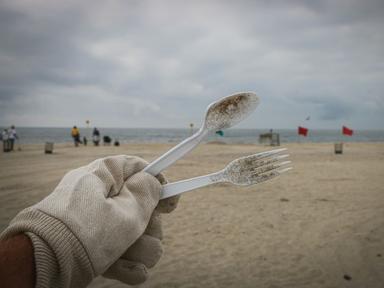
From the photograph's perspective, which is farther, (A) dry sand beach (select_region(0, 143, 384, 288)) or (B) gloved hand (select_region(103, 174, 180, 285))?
(A) dry sand beach (select_region(0, 143, 384, 288))

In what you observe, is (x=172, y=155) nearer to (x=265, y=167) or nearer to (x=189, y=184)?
(x=189, y=184)

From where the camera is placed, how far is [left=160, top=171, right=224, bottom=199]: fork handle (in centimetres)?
121

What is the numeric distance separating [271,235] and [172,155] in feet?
12.4

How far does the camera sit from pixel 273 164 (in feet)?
4.69

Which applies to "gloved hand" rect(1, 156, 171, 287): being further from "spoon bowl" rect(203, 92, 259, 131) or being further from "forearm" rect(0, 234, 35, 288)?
"spoon bowl" rect(203, 92, 259, 131)

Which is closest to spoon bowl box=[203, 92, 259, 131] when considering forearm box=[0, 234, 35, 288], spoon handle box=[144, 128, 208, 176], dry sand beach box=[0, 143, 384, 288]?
spoon handle box=[144, 128, 208, 176]

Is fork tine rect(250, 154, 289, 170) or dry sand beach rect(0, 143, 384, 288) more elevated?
fork tine rect(250, 154, 289, 170)

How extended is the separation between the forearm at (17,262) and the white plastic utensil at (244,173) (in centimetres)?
59

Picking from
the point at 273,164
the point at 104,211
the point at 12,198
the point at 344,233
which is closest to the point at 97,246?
the point at 104,211

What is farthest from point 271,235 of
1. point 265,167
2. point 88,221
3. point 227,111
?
point 88,221

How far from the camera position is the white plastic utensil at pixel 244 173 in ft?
4.17

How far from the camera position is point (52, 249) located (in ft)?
2.73

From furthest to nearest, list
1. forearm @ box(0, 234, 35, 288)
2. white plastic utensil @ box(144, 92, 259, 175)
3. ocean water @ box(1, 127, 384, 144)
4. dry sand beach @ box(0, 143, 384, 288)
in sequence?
1. ocean water @ box(1, 127, 384, 144)
2. dry sand beach @ box(0, 143, 384, 288)
3. white plastic utensil @ box(144, 92, 259, 175)
4. forearm @ box(0, 234, 35, 288)

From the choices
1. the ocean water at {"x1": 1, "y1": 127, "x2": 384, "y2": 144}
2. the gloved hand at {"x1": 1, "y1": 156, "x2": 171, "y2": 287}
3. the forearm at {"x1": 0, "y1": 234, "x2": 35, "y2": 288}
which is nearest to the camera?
the forearm at {"x1": 0, "y1": 234, "x2": 35, "y2": 288}
